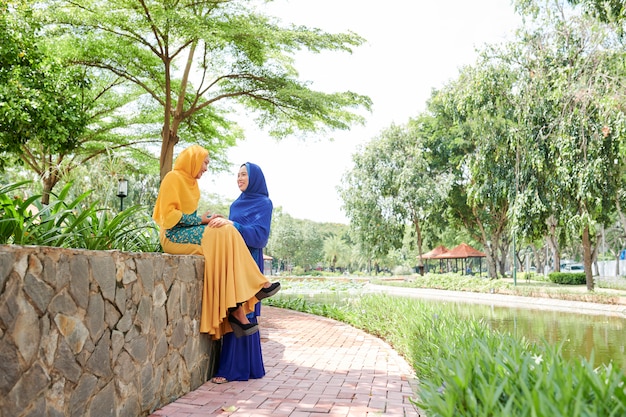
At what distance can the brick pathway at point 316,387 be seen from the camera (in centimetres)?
328

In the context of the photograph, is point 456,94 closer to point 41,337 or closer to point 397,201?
point 397,201

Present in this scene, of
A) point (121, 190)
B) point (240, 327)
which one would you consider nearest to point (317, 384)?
point (240, 327)

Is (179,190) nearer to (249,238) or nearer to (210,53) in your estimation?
(249,238)

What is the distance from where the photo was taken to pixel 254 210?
439cm

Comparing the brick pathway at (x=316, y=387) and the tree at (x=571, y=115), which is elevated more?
the tree at (x=571, y=115)

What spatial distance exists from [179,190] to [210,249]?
54cm

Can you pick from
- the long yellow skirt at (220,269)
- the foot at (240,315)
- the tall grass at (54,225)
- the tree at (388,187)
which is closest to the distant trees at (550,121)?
the tree at (388,187)

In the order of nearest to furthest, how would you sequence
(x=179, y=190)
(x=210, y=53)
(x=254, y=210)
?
1. (x=179, y=190)
2. (x=254, y=210)
3. (x=210, y=53)

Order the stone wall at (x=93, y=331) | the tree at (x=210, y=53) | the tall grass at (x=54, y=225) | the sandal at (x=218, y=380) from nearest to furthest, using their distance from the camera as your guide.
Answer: the stone wall at (x=93, y=331) → the tall grass at (x=54, y=225) → the sandal at (x=218, y=380) → the tree at (x=210, y=53)

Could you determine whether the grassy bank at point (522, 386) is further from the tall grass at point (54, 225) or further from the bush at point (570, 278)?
the bush at point (570, 278)

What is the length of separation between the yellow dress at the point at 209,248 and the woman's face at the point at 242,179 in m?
0.51

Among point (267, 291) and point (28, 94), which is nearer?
→ point (267, 291)

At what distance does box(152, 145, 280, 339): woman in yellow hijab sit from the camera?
3889 millimetres

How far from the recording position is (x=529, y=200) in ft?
48.2
